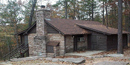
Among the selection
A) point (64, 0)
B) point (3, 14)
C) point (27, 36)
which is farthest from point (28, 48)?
point (64, 0)

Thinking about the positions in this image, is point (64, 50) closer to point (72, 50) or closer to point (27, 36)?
point (72, 50)

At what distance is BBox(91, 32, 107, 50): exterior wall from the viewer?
16.7m

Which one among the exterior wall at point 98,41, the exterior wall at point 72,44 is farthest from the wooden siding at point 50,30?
the exterior wall at point 98,41

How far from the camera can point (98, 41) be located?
17.1 m

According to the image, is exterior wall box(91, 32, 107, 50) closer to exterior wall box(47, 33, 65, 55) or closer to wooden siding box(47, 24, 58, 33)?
exterior wall box(47, 33, 65, 55)

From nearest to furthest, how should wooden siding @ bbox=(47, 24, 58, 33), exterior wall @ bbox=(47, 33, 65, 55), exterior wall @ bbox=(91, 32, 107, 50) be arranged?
exterior wall @ bbox=(47, 33, 65, 55) → wooden siding @ bbox=(47, 24, 58, 33) → exterior wall @ bbox=(91, 32, 107, 50)

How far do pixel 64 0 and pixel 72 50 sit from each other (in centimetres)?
1563

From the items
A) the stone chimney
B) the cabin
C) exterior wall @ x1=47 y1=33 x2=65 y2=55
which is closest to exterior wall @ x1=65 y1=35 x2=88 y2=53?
the cabin

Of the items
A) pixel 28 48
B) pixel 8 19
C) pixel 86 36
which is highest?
pixel 8 19

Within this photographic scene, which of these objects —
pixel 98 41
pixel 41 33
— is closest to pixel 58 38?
pixel 41 33

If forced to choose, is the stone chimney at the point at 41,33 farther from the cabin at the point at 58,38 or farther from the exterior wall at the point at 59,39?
the exterior wall at the point at 59,39

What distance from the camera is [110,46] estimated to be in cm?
1738

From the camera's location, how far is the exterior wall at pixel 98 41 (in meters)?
16.7

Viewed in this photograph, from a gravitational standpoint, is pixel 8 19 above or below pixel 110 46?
above
